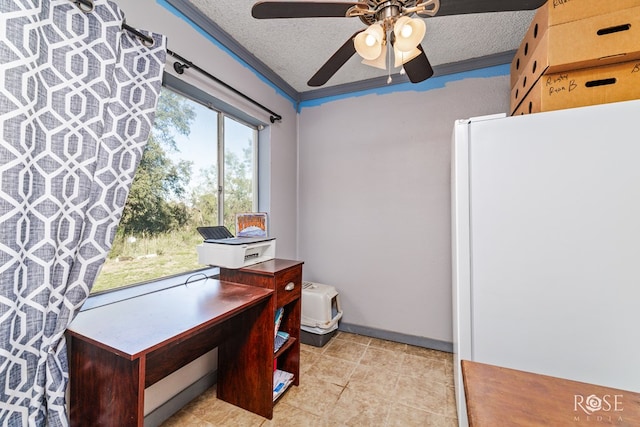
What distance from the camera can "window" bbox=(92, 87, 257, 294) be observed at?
145 cm

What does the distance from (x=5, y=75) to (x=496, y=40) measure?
2619 millimetres

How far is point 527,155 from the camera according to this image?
1.02 metres

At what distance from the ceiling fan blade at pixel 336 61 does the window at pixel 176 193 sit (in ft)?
2.94

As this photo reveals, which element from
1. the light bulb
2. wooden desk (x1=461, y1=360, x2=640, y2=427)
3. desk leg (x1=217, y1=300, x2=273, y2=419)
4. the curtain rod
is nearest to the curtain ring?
the curtain rod

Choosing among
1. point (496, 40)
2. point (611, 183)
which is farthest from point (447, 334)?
point (496, 40)

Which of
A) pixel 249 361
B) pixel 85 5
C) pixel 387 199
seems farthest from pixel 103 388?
pixel 387 199

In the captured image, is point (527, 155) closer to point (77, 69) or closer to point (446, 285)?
point (446, 285)

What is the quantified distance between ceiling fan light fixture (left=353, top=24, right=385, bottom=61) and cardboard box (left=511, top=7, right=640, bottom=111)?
711 mm

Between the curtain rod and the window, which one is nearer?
the curtain rod

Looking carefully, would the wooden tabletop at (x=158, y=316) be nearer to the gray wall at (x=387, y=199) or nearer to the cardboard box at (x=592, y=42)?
the gray wall at (x=387, y=199)

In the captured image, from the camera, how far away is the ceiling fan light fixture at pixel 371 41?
110 cm

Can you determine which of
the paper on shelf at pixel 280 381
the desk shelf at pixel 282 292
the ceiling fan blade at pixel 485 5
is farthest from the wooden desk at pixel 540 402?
the paper on shelf at pixel 280 381

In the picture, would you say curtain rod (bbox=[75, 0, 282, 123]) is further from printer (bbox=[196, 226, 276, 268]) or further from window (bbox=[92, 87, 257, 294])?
printer (bbox=[196, 226, 276, 268])

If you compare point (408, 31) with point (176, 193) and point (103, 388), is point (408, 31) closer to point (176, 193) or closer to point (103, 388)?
point (176, 193)
